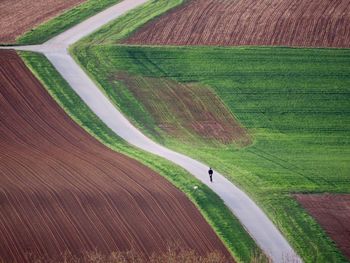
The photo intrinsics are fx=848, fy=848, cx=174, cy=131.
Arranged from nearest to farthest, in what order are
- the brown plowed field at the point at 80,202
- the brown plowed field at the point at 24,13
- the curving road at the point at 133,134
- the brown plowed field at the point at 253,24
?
the brown plowed field at the point at 80,202
the curving road at the point at 133,134
the brown plowed field at the point at 24,13
the brown plowed field at the point at 253,24

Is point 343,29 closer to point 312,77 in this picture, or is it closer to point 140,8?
point 312,77

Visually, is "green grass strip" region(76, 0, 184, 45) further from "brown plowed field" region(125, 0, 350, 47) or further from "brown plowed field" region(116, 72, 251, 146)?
"brown plowed field" region(116, 72, 251, 146)

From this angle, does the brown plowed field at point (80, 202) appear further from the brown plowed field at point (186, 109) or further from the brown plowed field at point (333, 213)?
the brown plowed field at point (186, 109)

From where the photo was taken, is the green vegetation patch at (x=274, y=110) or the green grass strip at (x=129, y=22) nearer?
the green vegetation patch at (x=274, y=110)

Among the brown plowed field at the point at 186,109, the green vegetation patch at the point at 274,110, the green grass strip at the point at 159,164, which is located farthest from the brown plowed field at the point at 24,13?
the brown plowed field at the point at 186,109

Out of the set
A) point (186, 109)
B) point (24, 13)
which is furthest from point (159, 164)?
point (24, 13)

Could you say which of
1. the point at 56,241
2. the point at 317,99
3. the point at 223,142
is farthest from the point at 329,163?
the point at 56,241

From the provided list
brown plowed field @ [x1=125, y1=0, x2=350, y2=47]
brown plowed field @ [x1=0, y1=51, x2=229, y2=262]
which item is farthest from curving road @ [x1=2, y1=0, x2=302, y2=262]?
brown plowed field @ [x1=125, y1=0, x2=350, y2=47]
